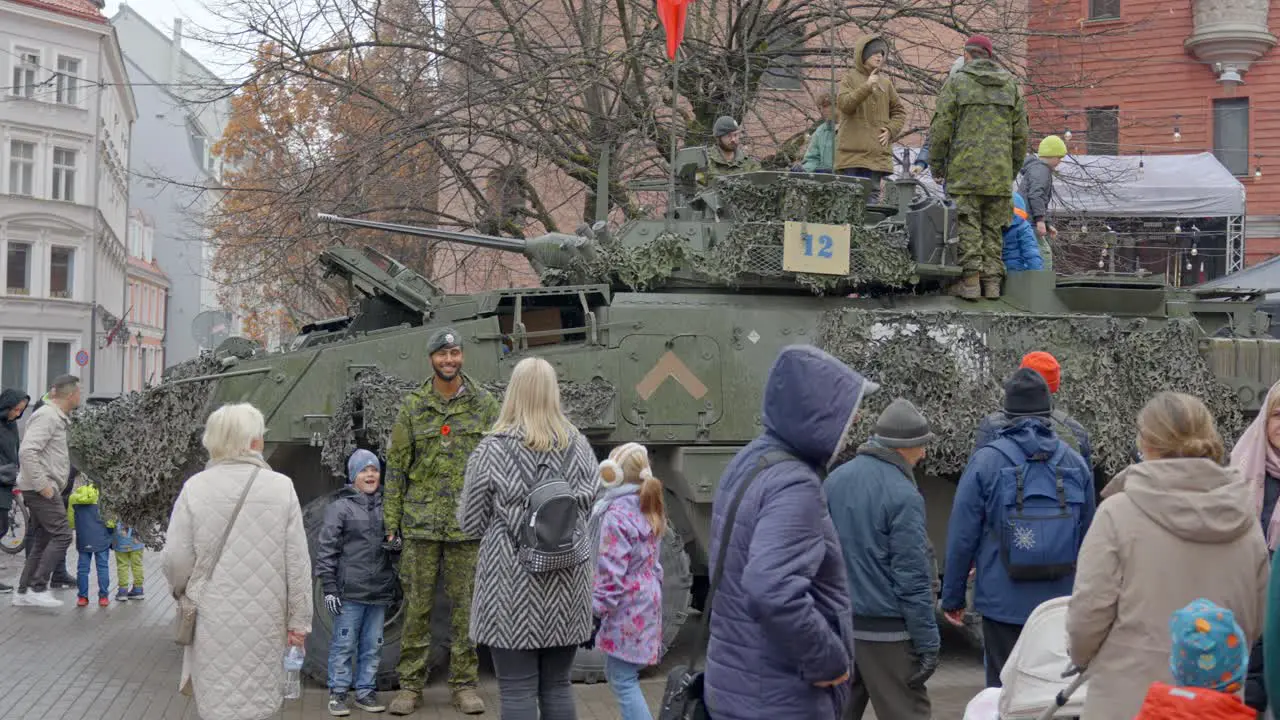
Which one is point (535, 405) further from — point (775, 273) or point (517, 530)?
point (775, 273)

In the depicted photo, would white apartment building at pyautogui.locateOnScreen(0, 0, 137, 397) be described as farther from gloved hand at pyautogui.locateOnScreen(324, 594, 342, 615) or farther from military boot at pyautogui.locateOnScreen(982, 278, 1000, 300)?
military boot at pyautogui.locateOnScreen(982, 278, 1000, 300)

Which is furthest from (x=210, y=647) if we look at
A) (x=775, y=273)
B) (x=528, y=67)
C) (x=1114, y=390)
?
(x=528, y=67)

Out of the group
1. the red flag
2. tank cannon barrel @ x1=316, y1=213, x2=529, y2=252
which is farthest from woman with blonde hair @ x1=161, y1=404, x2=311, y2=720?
the red flag

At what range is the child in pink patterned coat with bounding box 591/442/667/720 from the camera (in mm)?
6320

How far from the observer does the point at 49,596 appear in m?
12.4

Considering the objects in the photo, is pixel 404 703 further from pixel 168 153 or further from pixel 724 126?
pixel 168 153

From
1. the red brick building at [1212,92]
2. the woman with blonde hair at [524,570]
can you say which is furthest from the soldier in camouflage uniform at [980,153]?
the red brick building at [1212,92]

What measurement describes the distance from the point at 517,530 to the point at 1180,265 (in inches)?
947

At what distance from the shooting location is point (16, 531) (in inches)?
680

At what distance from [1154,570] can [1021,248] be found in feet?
21.1

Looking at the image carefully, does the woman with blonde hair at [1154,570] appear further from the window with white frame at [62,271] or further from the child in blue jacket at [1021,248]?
the window with white frame at [62,271]

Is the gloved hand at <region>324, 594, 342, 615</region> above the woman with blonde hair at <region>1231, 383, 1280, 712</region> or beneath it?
beneath

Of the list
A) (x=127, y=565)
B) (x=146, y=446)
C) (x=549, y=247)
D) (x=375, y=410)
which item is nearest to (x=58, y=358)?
(x=127, y=565)

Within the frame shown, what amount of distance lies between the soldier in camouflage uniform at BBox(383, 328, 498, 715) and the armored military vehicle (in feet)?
1.59
